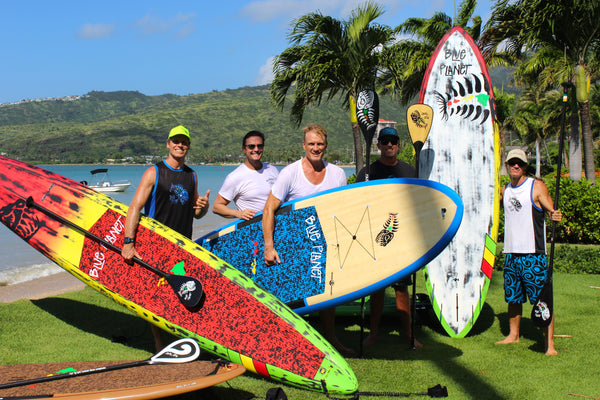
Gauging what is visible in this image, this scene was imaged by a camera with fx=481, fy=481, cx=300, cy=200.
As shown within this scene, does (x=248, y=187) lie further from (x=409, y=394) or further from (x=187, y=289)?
(x=409, y=394)

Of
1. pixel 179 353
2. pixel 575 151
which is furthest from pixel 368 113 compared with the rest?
pixel 575 151

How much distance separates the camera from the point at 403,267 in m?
3.77

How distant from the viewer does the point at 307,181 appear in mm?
3969

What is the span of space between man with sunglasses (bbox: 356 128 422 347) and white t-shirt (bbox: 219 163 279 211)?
867 millimetres

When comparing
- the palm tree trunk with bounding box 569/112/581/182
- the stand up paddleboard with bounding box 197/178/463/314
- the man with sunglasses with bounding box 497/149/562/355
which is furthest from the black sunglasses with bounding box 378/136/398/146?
the palm tree trunk with bounding box 569/112/581/182

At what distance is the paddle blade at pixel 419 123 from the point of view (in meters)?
4.63

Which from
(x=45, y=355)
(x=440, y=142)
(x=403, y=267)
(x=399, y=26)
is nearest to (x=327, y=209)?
(x=403, y=267)

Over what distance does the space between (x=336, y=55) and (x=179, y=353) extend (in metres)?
9.58

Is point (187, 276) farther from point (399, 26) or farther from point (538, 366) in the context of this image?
point (399, 26)

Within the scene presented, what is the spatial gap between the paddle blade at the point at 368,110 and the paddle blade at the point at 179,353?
7.17ft

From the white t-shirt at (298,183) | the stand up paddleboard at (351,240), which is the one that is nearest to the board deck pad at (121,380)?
the stand up paddleboard at (351,240)

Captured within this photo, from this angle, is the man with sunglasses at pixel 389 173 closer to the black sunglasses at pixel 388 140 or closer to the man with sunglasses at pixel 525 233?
the black sunglasses at pixel 388 140

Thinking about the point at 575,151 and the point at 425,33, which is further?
the point at 425,33

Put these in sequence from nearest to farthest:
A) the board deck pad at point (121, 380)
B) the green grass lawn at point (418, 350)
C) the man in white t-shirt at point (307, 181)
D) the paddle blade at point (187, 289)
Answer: the board deck pad at point (121, 380)
the green grass lawn at point (418, 350)
the paddle blade at point (187, 289)
the man in white t-shirt at point (307, 181)
